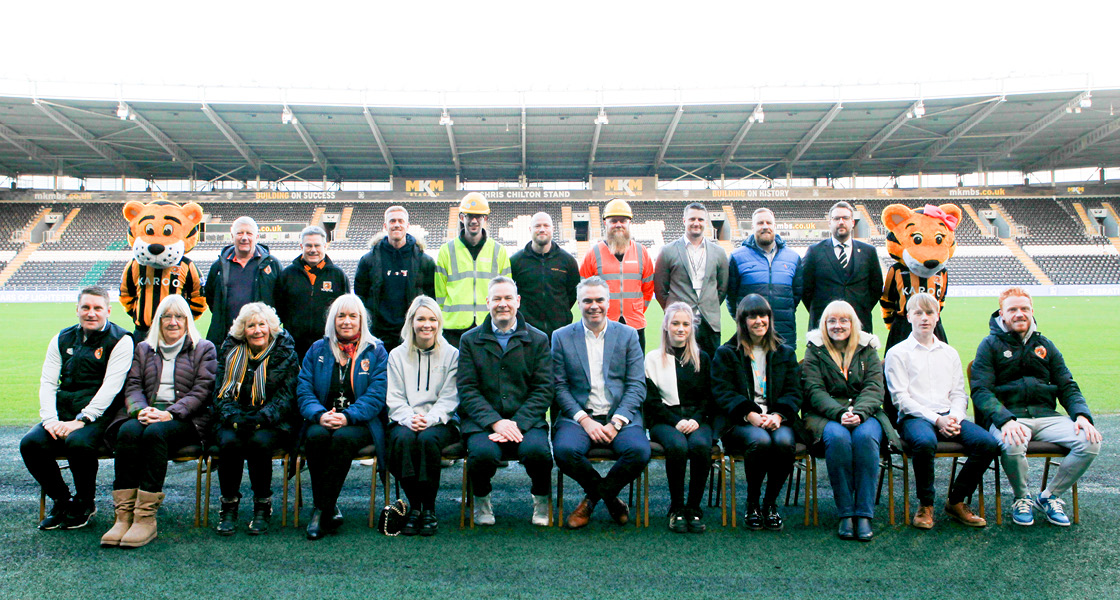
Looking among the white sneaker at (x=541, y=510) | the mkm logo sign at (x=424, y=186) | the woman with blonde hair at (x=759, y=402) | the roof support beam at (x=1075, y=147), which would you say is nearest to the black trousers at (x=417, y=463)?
the white sneaker at (x=541, y=510)

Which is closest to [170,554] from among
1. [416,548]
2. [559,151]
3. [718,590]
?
[416,548]

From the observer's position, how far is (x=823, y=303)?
4648mm

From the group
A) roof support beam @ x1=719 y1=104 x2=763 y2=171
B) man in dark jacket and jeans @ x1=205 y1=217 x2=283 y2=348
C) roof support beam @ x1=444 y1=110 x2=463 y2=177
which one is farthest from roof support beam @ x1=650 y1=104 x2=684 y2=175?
man in dark jacket and jeans @ x1=205 y1=217 x2=283 y2=348

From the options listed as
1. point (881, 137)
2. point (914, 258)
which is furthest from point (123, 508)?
point (881, 137)

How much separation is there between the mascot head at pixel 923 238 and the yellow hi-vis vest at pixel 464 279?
109 inches

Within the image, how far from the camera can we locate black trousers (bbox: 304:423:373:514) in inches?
131

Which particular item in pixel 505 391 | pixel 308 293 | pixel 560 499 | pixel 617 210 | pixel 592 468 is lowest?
pixel 560 499

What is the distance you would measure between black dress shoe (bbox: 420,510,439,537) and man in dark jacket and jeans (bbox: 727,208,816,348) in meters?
2.51

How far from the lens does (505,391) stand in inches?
142

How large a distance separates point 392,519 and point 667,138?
980 inches

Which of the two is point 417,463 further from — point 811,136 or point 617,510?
point 811,136

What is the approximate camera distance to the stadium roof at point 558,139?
23.5 metres

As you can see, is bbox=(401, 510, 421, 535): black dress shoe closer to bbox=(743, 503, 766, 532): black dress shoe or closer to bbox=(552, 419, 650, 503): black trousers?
bbox=(552, 419, 650, 503): black trousers

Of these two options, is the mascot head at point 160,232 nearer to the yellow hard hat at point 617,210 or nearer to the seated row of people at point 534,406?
the seated row of people at point 534,406
